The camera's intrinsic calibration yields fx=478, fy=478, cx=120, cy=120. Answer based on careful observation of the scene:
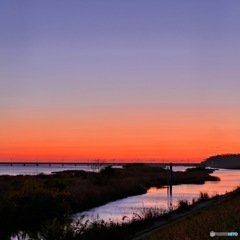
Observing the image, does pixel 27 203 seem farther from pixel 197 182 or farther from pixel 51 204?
pixel 197 182

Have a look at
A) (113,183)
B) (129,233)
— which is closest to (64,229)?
(129,233)

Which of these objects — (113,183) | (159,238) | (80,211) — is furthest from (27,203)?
(113,183)

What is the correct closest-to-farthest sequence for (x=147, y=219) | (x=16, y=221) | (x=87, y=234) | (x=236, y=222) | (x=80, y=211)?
(x=236, y=222)
(x=87, y=234)
(x=147, y=219)
(x=16, y=221)
(x=80, y=211)

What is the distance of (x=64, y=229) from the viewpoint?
18.6m

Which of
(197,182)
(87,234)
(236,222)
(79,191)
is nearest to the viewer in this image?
(236,222)

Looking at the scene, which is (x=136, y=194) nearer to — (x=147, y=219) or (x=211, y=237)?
(x=147, y=219)

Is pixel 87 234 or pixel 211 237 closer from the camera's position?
pixel 211 237

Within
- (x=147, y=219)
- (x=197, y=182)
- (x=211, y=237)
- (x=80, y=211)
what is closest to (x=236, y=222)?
(x=211, y=237)

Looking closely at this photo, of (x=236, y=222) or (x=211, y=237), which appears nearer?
(x=211, y=237)

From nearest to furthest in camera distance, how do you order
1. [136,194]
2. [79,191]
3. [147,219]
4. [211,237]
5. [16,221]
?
[211,237], [147,219], [16,221], [79,191], [136,194]

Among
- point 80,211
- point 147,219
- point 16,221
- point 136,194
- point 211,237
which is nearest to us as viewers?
point 211,237

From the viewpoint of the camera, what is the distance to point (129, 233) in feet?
66.3

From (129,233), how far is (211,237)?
784cm

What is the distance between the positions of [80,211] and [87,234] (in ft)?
72.2
